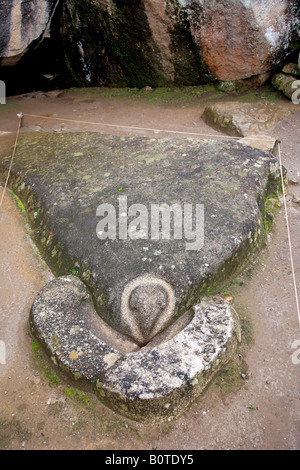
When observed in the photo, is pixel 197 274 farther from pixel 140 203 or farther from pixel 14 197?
pixel 14 197

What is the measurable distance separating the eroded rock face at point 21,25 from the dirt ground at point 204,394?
283cm

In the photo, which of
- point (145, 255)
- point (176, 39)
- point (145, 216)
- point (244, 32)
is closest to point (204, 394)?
point (145, 255)

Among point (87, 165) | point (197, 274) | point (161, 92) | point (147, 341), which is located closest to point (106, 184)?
point (87, 165)

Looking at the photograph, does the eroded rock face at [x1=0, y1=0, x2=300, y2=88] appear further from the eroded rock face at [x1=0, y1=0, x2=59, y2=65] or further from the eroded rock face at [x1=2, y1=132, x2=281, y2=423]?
the eroded rock face at [x1=2, y1=132, x2=281, y2=423]

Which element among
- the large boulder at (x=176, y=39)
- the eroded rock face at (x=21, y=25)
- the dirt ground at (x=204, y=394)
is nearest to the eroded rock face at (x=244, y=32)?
the large boulder at (x=176, y=39)

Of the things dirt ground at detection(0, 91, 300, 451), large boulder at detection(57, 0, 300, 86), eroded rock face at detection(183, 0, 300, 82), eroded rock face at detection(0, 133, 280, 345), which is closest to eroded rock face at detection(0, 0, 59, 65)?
large boulder at detection(57, 0, 300, 86)

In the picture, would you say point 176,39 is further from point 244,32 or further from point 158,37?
point 244,32

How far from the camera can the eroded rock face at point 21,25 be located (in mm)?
4559

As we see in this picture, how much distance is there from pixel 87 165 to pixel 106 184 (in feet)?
1.45

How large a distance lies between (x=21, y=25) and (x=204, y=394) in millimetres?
4811

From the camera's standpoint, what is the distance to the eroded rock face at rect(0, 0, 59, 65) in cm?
456

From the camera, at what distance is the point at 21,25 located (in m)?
4.75

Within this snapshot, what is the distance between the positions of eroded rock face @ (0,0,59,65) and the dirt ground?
283 centimetres

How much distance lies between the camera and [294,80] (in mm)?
5062
